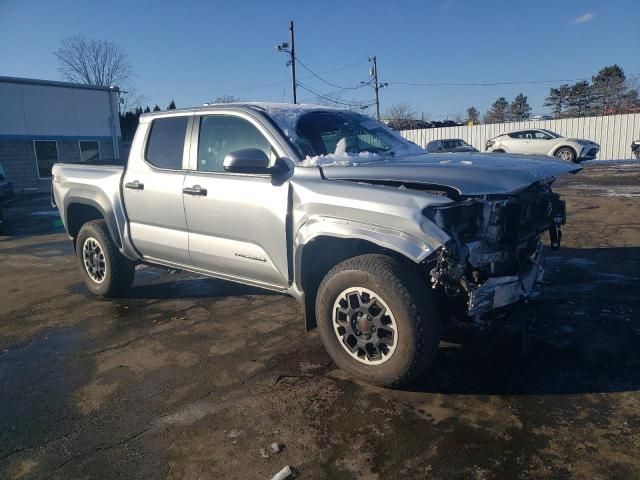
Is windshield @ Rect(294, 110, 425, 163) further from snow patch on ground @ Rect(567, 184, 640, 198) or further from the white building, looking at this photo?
the white building

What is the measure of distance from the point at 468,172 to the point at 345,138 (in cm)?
139

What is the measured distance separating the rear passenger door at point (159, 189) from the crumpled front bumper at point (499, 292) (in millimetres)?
2606

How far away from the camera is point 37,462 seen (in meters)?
2.61

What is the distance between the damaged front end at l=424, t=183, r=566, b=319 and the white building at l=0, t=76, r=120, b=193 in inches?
897

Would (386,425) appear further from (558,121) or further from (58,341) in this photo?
(558,121)

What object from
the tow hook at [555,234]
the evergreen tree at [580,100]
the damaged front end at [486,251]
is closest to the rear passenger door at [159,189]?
the damaged front end at [486,251]

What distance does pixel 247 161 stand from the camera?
3521 mm

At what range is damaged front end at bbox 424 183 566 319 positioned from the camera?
9.65 ft

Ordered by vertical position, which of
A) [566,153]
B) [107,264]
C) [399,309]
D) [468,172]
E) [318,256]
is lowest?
[107,264]

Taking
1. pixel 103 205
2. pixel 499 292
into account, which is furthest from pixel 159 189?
pixel 499 292

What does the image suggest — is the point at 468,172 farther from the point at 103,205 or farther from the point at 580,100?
the point at 580,100

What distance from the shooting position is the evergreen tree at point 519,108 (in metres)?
65.1

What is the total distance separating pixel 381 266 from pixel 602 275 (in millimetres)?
3754

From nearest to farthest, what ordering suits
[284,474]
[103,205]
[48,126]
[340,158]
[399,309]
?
[284,474]
[399,309]
[340,158]
[103,205]
[48,126]
